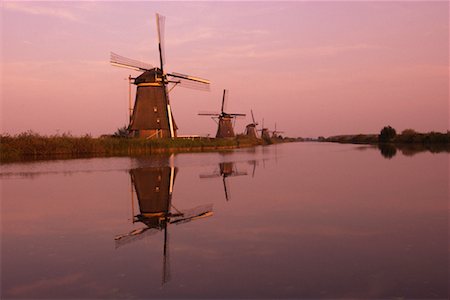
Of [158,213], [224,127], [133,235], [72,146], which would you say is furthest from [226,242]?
[224,127]

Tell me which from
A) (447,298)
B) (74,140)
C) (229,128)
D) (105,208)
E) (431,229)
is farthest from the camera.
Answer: (229,128)

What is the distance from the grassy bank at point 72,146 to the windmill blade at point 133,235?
1842 centimetres

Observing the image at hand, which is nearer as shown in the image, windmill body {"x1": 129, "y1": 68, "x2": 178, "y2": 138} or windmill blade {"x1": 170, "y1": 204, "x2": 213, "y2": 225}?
windmill blade {"x1": 170, "y1": 204, "x2": 213, "y2": 225}

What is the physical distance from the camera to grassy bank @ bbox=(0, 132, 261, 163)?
24.1 meters

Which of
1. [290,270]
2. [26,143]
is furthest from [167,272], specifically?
[26,143]

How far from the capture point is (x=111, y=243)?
563 centimetres

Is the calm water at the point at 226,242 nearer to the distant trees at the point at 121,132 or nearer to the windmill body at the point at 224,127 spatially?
the distant trees at the point at 121,132

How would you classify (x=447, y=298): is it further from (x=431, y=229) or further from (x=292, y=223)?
(x=292, y=223)

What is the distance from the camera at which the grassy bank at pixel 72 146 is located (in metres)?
24.1

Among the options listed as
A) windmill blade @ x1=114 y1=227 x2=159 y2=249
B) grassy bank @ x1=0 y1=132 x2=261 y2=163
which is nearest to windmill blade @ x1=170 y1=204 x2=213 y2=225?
windmill blade @ x1=114 y1=227 x2=159 y2=249

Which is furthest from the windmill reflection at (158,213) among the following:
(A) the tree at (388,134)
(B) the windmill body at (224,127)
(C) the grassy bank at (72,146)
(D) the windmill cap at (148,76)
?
(A) the tree at (388,134)

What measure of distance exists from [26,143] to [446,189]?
23419mm

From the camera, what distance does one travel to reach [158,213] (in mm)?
7766

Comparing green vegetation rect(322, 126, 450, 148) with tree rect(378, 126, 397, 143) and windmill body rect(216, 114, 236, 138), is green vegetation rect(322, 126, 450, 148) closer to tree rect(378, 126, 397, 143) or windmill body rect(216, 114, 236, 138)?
tree rect(378, 126, 397, 143)
